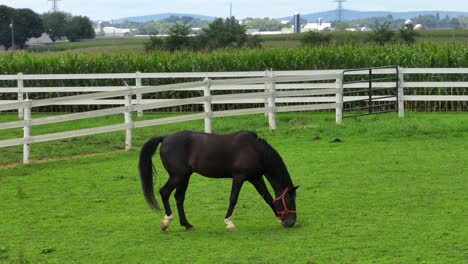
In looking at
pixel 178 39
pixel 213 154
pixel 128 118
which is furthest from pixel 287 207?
pixel 178 39

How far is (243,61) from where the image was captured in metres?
31.0

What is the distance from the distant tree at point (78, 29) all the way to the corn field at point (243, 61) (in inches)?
3769

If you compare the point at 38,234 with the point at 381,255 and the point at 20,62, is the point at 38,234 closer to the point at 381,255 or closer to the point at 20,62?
the point at 381,255

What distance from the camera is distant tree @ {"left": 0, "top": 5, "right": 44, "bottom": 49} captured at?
95375 millimetres

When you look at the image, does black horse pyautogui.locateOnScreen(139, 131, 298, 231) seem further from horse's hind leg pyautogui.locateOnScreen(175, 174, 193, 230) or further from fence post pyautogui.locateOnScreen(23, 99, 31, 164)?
fence post pyautogui.locateOnScreen(23, 99, 31, 164)

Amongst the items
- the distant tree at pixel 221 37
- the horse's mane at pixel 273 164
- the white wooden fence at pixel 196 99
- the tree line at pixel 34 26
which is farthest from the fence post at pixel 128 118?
the tree line at pixel 34 26

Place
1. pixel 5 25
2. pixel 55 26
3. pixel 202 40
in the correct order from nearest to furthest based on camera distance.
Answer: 1. pixel 202 40
2. pixel 5 25
3. pixel 55 26

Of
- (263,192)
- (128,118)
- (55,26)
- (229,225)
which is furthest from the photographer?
(55,26)

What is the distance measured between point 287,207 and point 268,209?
1275 mm

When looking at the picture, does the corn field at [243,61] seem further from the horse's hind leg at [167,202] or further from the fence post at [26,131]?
the horse's hind leg at [167,202]

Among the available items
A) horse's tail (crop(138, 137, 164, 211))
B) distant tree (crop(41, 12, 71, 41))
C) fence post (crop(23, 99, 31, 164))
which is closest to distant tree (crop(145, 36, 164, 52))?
fence post (crop(23, 99, 31, 164))

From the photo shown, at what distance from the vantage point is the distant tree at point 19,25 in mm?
95375

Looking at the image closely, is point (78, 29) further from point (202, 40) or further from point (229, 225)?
point (229, 225)

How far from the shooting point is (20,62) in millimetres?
32344
